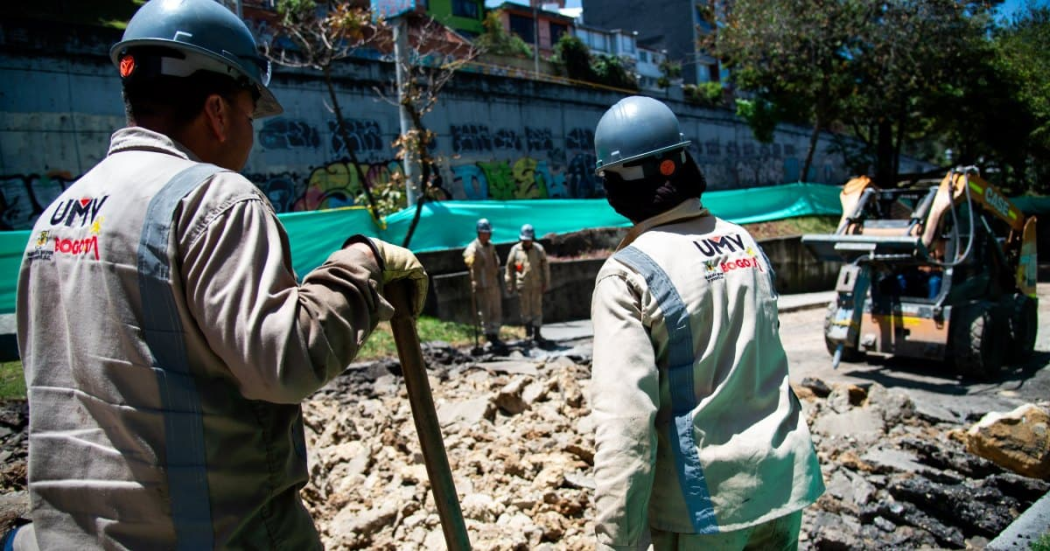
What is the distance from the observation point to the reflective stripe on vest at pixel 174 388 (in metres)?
1.42

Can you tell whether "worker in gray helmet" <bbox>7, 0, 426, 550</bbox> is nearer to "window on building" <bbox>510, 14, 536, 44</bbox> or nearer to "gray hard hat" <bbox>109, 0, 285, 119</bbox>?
"gray hard hat" <bbox>109, 0, 285, 119</bbox>

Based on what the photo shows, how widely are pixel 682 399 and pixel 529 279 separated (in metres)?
9.33

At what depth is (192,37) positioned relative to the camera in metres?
1.58

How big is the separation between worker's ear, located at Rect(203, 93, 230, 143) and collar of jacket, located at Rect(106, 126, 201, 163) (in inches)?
3.2

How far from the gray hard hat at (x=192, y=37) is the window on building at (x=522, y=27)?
4936cm

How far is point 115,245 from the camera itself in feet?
4.72

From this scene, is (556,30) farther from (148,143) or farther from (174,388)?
(174,388)

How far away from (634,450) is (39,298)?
4.60 feet

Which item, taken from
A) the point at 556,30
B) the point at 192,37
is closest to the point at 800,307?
the point at 192,37

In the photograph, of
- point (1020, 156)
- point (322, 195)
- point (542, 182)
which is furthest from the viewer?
point (542, 182)

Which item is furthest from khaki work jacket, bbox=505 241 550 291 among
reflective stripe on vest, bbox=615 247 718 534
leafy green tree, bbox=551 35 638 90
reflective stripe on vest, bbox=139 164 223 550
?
leafy green tree, bbox=551 35 638 90

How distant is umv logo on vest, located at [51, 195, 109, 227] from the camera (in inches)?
59.1

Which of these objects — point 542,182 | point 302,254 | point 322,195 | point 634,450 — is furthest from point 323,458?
point 542,182

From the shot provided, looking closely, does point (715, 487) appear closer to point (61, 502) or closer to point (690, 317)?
point (690, 317)
